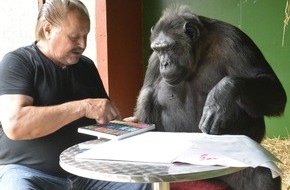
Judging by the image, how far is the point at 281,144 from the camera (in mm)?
4578

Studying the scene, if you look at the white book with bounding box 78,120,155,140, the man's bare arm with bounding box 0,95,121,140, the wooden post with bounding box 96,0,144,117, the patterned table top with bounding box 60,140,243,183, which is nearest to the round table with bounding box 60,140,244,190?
the patterned table top with bounding box 60,140,243,183

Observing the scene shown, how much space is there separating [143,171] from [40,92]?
3.49 feet

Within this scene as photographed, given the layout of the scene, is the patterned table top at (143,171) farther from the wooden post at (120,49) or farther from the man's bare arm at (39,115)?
the wooden post at (120,49)

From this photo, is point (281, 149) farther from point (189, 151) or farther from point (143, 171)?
point (143, 171)

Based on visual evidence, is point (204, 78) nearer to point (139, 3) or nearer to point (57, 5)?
point (57, 5)

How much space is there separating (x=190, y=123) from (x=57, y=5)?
106cm

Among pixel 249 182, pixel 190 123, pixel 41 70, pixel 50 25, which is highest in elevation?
pixel 50 25

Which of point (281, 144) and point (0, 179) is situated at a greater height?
point (0, 179)

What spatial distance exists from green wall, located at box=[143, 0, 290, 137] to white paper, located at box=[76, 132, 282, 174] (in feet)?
9.69

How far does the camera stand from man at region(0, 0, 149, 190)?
6.95 feet

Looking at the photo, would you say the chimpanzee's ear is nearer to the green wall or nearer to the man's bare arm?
the man's bare arm

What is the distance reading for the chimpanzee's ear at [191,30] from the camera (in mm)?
2779

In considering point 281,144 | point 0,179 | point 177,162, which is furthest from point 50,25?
point 281,144

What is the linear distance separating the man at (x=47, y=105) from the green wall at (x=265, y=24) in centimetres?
245
